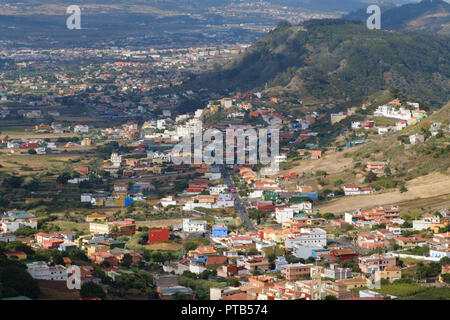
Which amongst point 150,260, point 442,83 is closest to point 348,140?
point 150,260

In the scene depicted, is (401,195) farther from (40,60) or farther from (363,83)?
(40,60)

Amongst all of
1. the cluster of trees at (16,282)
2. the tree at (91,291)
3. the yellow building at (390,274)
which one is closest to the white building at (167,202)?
the yellow building at (390,274)

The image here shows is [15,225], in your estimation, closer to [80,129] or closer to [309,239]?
[309,239]

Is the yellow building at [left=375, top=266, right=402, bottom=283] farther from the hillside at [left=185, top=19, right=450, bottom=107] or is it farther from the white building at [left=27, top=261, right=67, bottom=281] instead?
the hillside at [left=185, top=19, right=450, bottom=107]

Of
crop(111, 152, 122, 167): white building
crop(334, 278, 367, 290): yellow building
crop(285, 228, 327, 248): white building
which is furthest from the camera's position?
crop(111, 152, 122, 167): white building

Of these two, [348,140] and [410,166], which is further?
[348,140]

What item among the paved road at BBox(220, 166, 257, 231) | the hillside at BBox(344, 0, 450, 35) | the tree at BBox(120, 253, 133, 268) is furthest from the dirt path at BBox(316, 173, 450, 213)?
the hillside at BBox(344, 0, 450, 35)
